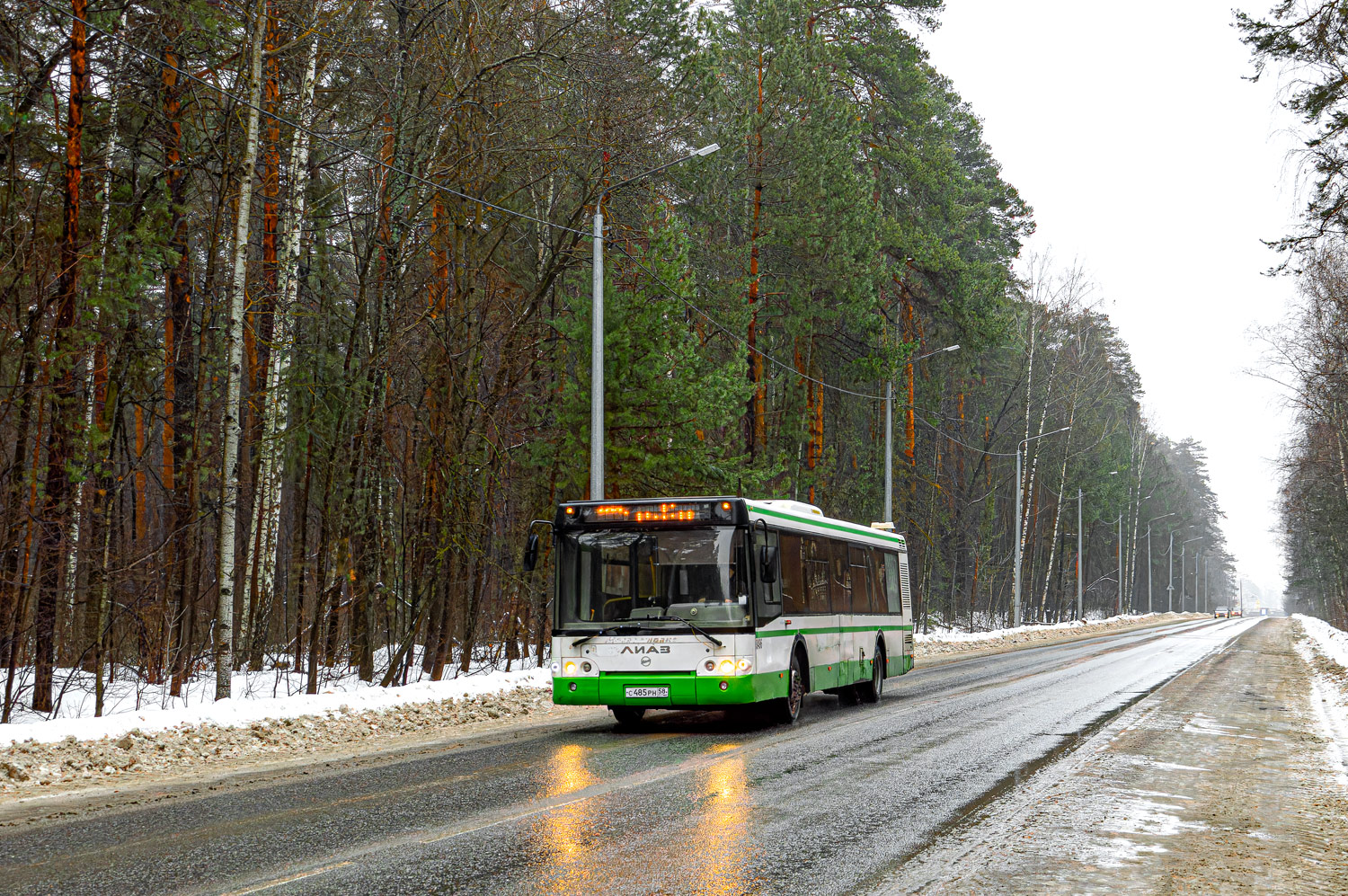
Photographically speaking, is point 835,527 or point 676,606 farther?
point 835,527

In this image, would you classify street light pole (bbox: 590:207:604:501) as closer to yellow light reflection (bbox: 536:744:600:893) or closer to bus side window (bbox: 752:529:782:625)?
bus side window (bbox: 752:529:782:625)

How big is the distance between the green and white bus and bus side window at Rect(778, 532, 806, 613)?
0.09ft

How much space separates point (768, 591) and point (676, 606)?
1181mm

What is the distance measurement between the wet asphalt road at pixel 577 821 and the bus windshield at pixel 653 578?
1.48 m

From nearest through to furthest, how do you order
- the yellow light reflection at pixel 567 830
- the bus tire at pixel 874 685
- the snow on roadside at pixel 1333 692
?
1. the yellow light reflection at pixel 567 830
2. the snow on roadside at pixel 1333 692
3. the bus tire at pixel 874 685

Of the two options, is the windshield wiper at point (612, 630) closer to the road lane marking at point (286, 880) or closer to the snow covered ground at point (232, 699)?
the snow covered ground at point (232, 699)

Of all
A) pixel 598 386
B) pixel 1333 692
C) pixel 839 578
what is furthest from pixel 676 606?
pixel 1333 692

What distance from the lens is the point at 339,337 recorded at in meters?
21.8

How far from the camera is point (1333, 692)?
76.1 ft

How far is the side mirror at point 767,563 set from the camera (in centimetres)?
1453

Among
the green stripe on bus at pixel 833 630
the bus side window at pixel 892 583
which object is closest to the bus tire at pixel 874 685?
the green stripe on bus at pixel 833 630

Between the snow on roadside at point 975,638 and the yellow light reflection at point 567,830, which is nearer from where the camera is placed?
the yellow light reflection at point 567,830

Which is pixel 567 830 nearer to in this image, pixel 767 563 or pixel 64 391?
pixel 767 563

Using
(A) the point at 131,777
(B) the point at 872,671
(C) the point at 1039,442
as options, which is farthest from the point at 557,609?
(C) the point at 1039,442
